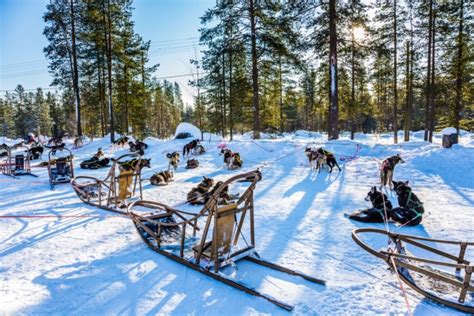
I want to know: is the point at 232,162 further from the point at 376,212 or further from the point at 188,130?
the point at 188,130

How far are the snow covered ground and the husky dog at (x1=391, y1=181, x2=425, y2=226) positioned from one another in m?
0.14

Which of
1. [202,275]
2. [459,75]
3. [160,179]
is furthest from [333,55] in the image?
[202,275]

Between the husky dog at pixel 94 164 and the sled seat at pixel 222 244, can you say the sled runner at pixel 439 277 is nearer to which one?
the sled seat at pixel 222 244

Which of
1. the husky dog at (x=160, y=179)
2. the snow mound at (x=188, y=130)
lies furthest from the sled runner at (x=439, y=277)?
the snow mound at (x=188, y=130)

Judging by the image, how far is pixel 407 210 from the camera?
547 cm

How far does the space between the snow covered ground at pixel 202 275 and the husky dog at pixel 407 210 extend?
0.14 m

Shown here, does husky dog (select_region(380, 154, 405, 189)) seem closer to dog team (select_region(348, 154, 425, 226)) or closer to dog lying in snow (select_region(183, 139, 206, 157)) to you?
dog team (select_region(348, 154, 425, 226))

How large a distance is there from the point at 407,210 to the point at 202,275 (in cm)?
393

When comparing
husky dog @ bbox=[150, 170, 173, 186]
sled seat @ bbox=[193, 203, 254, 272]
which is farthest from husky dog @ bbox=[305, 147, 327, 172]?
sled seat @ bbox=[193, 203, 254, 272]

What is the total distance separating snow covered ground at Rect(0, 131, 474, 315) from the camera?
10.2 feet

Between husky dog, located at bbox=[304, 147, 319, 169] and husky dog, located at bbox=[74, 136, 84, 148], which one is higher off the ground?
husky dog, located at bbox=[74, 136, 84, 148]

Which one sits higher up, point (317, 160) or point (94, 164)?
point (317, 160)

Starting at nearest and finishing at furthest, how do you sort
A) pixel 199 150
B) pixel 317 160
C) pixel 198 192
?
pixel 198 192, pixel 317 160, pixel 199 150

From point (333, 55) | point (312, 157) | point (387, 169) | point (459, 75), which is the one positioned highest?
point (333, 55)
